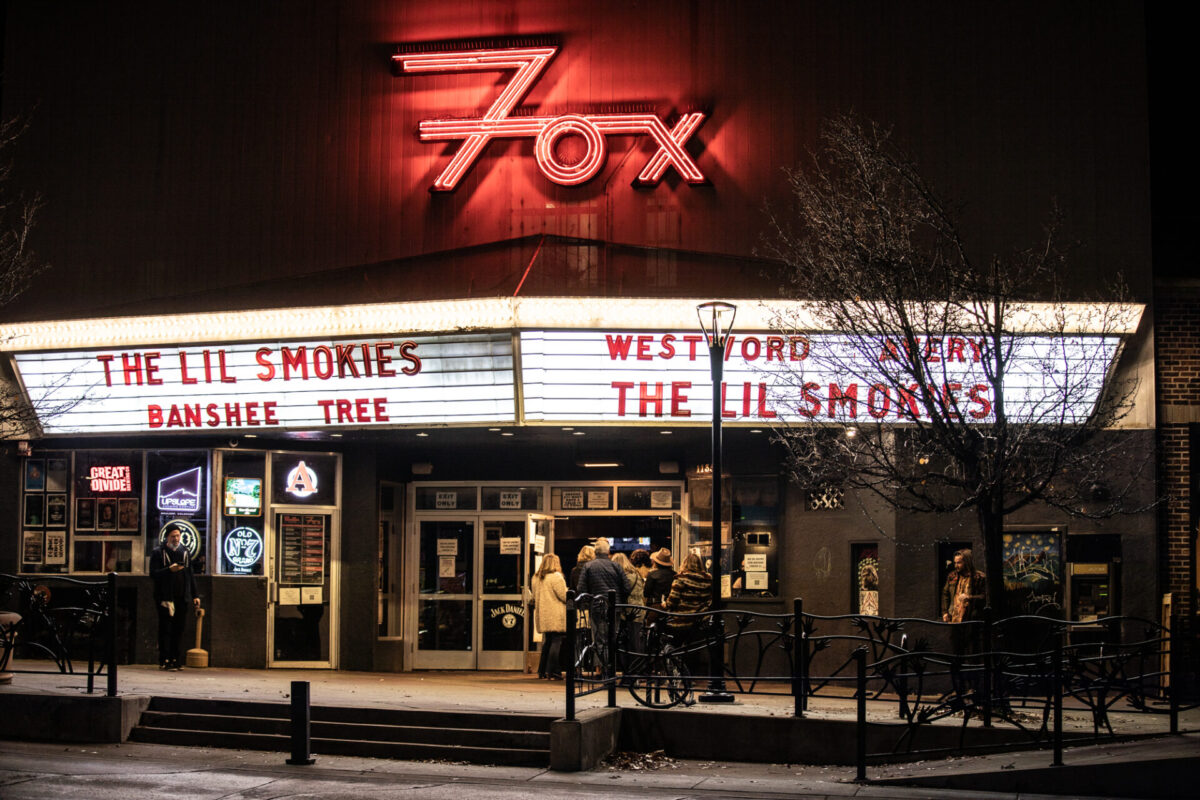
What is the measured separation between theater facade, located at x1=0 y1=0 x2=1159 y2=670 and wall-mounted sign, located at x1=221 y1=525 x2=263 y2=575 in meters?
0.06

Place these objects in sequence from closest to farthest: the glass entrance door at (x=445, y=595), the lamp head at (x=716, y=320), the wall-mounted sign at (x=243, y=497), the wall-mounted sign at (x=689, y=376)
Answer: the lamp head at (x=716, y=320), the wall-mounted sign at (x=689, y=376), the wall-mounted sign at (x=243, y=497), the glass entrance door at (x=445, y=595)

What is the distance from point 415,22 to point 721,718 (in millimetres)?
10949

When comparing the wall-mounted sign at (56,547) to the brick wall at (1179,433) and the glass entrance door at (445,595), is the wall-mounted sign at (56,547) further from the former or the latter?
the brick wall at (1179,433)

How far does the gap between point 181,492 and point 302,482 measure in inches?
67.5

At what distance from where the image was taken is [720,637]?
43.8 feet

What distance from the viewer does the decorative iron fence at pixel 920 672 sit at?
37.9 feet

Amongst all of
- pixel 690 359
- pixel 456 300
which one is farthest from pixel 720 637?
pixel 456 300

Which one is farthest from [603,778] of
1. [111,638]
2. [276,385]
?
[276,385]

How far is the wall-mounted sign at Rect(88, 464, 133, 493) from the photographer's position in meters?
18.5

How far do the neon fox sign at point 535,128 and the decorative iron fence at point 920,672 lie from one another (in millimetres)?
6026

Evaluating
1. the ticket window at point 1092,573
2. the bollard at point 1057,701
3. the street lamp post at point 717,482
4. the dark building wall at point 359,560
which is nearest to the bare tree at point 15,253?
the dark building wall at point 359,560

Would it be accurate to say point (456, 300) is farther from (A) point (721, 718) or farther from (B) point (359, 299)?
(A) point (721, 718)

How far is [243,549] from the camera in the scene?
715 inches

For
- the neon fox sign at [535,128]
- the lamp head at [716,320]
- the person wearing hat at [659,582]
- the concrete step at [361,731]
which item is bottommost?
the concrete step at [361,731]
